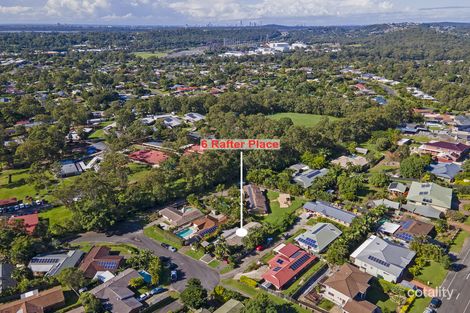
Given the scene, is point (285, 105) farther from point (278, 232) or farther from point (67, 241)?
point (67, 241)

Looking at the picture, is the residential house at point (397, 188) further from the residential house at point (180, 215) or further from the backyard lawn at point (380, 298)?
the residential house at point (180, 215)

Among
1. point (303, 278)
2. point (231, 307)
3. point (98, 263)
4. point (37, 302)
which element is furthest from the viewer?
point (98, 263)

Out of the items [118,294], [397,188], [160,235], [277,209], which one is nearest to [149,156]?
[160,235]

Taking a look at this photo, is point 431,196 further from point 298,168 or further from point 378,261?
point 298,168

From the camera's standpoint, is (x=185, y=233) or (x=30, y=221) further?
(x=30, y=221)

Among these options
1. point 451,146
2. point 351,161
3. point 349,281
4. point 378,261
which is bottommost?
point 378,261

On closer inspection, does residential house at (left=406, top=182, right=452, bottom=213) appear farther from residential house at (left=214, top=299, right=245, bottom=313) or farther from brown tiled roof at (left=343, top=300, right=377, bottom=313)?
residential house at (left=214, top=299, right=245, bottom=313)

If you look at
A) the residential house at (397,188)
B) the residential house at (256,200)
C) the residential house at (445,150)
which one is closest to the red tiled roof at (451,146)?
the residential house at (445,150)
